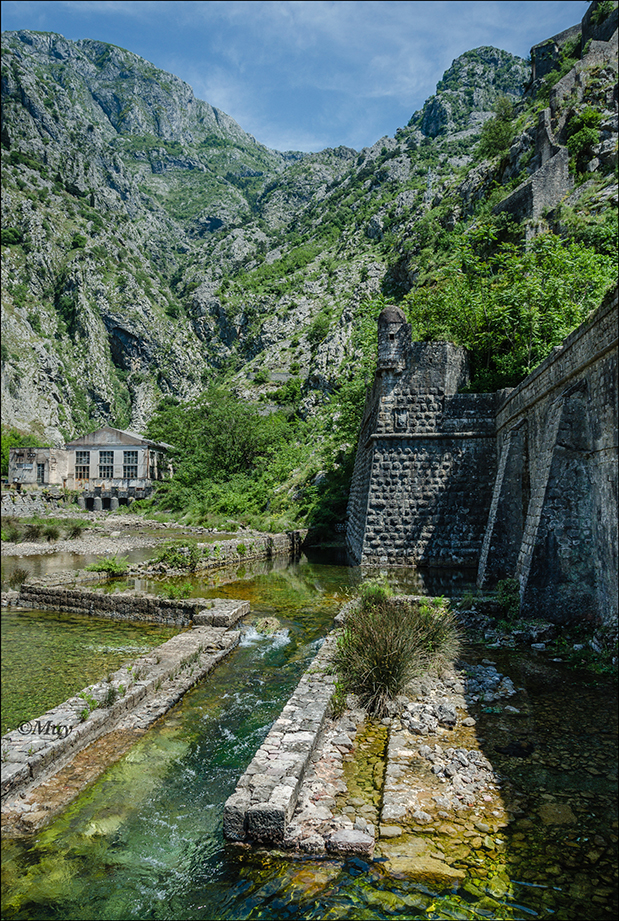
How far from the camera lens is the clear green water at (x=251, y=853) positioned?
3055 millimetres

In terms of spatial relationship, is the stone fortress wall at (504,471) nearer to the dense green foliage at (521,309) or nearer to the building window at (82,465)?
the dense green foliage at (521,309)

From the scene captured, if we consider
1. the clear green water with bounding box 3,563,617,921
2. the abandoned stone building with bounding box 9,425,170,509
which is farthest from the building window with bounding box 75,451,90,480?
the clear green water with bounding box 3,563,617,921

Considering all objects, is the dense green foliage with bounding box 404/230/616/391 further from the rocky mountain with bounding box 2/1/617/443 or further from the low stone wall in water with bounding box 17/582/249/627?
the rocky mountain with bounding box 2/1/617/443

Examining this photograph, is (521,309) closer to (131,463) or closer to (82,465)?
(131,463)

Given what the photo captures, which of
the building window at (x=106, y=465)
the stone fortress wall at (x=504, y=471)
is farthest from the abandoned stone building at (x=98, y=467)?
the stone fortress wall at (x=504, y=471)

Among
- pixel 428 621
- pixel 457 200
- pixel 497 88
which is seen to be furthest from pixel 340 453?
pixel 497 88

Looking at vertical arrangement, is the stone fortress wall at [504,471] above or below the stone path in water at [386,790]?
above

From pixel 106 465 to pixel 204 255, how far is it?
74.2m

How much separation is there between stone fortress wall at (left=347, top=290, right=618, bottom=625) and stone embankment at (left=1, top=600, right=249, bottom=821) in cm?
546

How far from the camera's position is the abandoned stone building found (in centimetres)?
4769

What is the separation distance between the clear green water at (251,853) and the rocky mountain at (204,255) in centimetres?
4034

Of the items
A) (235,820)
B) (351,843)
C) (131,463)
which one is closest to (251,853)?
(235,820)

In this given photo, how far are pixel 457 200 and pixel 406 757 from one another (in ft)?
169

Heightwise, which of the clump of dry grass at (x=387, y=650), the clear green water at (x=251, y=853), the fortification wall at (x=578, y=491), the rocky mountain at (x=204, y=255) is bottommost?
the clear green water at (x=251, y=853)
